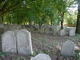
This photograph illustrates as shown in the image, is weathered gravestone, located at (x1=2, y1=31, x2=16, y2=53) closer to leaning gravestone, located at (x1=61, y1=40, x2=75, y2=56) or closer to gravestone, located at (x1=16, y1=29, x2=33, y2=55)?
gravestone, located at (x1=16, y1=29, x2=33, y2=55)

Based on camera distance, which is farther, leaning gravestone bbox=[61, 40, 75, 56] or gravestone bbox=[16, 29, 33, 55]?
leaning gravestone bbox=[61, 40, 75, 56]

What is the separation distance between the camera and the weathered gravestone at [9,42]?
3547mm

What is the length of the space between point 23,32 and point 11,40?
80 centimetres

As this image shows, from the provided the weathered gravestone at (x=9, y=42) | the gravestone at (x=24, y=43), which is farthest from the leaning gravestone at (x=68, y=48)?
the weathered gravestone at (x=9, y=42)

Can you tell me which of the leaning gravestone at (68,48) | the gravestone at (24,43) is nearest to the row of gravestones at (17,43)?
the gravestone at (24,43)

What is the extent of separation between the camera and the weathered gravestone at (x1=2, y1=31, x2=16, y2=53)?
3547 mm

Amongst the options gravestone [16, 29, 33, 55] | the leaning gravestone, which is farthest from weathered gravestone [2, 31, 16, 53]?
the leaning gravestone

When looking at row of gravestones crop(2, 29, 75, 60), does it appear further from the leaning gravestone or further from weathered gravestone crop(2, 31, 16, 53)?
the leaning gravestone

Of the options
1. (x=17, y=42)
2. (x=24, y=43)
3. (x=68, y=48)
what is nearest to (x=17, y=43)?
(x=17, y=42)

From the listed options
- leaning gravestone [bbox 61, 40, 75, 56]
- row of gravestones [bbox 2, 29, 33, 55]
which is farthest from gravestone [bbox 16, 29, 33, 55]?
leaning gravestone [bbox 61, 40, 75, 56]

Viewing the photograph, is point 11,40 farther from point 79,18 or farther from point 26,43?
point 79,18

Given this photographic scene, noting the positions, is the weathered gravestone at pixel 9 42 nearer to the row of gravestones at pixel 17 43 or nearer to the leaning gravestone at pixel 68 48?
the row of gravestones at pixel 17 43

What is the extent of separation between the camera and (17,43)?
3645 mm

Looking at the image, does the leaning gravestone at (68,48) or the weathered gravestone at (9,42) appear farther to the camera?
the leaning gravestone at (68,48)
